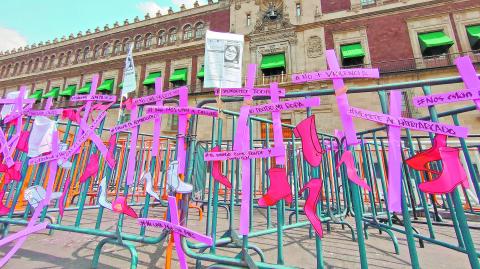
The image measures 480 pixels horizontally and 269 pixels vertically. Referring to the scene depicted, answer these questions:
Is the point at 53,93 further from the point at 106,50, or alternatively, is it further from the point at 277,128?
the point at 277,128

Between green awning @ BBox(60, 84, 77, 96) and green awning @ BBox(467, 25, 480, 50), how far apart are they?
30.4 m

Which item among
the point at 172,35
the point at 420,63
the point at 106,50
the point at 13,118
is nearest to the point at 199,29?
the point at 172,35

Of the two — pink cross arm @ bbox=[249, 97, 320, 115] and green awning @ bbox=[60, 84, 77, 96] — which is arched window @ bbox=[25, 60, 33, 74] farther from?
pink cross arm @ bbox=[249, 97, 320, 115]

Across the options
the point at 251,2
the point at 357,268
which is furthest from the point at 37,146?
the point at 251,2

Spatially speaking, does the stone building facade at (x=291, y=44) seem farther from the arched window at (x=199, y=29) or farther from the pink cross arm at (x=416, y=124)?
the pink cross arm at (x=416, y=124)

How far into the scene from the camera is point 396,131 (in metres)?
1.45

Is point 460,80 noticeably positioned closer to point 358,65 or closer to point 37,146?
point 37,146

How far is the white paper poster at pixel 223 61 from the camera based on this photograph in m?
1.94

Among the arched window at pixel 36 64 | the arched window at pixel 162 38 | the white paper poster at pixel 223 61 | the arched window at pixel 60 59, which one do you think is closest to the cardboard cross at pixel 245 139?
the white paper poster at pixel 223 61

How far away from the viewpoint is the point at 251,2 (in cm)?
1803

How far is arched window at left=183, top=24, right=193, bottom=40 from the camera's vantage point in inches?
773

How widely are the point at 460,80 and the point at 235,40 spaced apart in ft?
5.62

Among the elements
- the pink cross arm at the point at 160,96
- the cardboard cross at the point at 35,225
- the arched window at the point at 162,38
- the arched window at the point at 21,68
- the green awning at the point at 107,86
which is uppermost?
the arched window at the point at 162,38

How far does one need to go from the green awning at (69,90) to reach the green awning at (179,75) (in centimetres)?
1055
